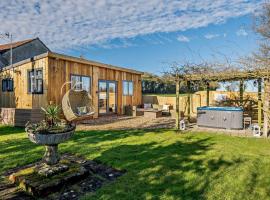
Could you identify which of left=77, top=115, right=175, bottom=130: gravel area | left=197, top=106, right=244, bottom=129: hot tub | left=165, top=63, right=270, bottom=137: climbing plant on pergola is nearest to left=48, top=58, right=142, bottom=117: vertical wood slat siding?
left=77, top=115, right=175, bottom=130: gravel area

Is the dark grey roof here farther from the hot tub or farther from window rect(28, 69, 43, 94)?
the hot tub

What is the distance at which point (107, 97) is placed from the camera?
50.5ft

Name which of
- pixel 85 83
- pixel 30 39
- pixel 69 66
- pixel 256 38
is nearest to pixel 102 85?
pixel 85 83

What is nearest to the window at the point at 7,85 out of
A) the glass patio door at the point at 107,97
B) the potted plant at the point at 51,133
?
the glass patio door at the point at 107,97

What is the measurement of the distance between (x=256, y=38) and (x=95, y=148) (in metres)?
10.6

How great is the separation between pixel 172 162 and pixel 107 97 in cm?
1086

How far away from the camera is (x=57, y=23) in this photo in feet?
60.7

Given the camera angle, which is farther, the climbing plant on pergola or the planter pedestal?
the climbing plant on pergola

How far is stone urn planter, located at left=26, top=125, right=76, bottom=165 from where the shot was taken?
3.88m

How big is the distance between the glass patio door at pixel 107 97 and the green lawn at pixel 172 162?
6.80m

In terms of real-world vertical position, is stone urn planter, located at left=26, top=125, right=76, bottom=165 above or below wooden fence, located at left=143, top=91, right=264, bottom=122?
below

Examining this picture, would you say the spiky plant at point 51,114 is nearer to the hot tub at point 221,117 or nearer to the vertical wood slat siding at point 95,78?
the vertical wood slat siding at point 95,78

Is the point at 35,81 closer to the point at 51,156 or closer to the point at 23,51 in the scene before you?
the point at 51,156

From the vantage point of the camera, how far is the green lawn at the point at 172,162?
362 centimetres
